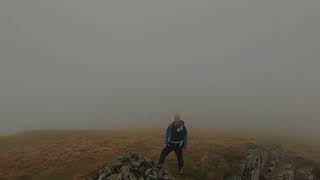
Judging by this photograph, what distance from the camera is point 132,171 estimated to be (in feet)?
100

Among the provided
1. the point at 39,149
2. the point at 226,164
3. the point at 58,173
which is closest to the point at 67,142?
the point at 39,149

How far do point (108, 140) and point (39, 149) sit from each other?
29.3ft

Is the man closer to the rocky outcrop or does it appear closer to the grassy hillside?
the rocky outcrop

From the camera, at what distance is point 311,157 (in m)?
46.2

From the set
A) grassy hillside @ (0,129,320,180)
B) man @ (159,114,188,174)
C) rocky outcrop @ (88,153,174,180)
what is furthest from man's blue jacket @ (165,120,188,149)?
grassy hillside @ (0,129,320,180)

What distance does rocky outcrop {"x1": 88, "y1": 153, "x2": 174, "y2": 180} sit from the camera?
29.9 m

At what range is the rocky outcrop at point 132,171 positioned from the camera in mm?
29938

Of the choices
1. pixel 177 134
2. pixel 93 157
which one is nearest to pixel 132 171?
pixel 177 134

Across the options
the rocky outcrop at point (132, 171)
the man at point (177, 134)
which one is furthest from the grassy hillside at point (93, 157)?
the rocky outcrop at point (132, 171)

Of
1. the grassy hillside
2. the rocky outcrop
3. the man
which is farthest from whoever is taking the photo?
the grassy hillside

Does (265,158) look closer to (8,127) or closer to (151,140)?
(151,140)

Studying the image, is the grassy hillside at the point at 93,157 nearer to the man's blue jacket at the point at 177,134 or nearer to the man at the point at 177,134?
the man at the point at 177,134

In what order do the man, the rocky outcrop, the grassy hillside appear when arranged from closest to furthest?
the rocky outcrop, the man, the grassy hillside

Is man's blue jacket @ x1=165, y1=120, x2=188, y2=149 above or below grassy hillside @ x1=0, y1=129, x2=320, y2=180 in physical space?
above
